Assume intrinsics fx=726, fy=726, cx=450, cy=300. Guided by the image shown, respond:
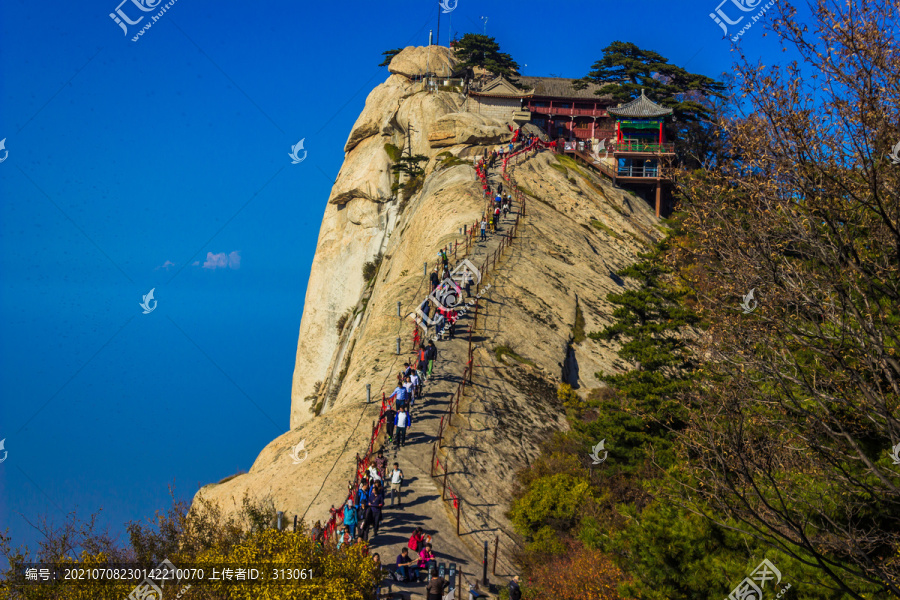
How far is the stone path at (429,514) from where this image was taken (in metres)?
18.2

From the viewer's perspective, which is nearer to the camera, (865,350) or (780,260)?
(865,350)

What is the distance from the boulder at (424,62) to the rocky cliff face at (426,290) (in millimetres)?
206

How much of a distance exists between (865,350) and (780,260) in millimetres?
2150

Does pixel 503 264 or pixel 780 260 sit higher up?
pixel 503 264

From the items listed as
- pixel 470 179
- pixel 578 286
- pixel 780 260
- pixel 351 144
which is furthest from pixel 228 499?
pixel 351 144

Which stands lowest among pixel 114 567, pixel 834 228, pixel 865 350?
pixel 114 567

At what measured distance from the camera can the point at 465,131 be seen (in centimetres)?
6944

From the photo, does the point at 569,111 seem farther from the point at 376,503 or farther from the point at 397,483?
the point at 376,503

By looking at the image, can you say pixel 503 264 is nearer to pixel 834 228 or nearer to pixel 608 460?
pixel 608 460

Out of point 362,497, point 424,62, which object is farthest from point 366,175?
point 362,497

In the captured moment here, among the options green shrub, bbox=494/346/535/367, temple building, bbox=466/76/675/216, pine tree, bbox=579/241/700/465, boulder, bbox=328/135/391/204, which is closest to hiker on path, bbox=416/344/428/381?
green shrub, bbox=494/346/535/367

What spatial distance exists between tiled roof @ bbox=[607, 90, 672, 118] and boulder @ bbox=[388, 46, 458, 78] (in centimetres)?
2456

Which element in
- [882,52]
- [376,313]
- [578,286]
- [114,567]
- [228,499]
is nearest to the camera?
[882,52]

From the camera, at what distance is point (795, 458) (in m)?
14.1
